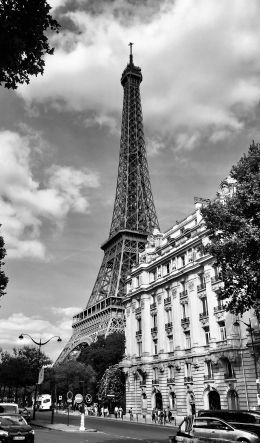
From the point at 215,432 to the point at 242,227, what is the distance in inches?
475

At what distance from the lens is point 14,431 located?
71.5 feet

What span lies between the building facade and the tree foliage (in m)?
26.4

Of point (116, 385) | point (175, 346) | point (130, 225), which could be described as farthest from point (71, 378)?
point (130, 225)

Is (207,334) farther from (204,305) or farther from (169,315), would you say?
(169,315)

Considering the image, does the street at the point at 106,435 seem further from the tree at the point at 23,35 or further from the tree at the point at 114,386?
the tree at the point at 114,386

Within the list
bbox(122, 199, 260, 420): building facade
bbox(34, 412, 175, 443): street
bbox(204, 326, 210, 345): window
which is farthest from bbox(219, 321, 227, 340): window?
bbox(34, 412, 175, 443): street

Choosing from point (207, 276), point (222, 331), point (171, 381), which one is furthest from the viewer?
point (171, 381)

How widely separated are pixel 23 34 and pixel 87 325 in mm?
118561

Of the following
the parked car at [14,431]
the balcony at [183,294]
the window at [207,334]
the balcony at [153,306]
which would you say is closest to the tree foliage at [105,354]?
the balcony at [153,306]

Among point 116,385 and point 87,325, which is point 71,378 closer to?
point 116,385

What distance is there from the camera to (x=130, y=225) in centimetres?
13625

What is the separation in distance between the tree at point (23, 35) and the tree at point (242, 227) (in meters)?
18.8

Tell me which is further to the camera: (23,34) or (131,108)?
(131,108)

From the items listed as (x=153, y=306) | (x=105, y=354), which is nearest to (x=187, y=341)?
(x=153, y=306)
